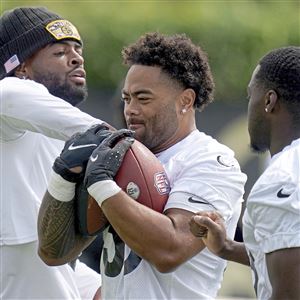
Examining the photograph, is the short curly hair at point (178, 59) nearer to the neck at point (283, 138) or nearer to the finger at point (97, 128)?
the finger at point (97, 128)

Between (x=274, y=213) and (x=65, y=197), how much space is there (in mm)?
958

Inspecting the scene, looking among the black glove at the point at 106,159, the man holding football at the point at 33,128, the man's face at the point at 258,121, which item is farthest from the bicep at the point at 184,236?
the man holding football at the point at 33,128

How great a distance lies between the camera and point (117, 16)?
1012 centimetres

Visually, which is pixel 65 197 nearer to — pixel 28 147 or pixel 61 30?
pixel 28 147

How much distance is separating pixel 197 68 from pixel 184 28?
5.65m

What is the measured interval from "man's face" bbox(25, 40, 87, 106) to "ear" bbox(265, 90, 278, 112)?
153 cm

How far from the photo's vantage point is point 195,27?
9.97 m

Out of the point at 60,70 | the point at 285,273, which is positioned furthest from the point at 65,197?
the point at 60,70

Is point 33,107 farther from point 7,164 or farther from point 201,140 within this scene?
point 201,140

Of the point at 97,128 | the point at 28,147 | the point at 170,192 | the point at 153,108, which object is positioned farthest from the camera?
the point at 28,147

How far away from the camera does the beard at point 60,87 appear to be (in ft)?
16.6

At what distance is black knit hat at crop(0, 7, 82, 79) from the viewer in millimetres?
5164

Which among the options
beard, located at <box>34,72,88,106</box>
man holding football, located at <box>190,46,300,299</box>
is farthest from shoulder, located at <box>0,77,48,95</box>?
man holding football, located at <box>190,46,300,299</box>

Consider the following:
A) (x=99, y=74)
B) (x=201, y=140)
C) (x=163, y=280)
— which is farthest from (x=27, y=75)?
(x=99, y=74)
